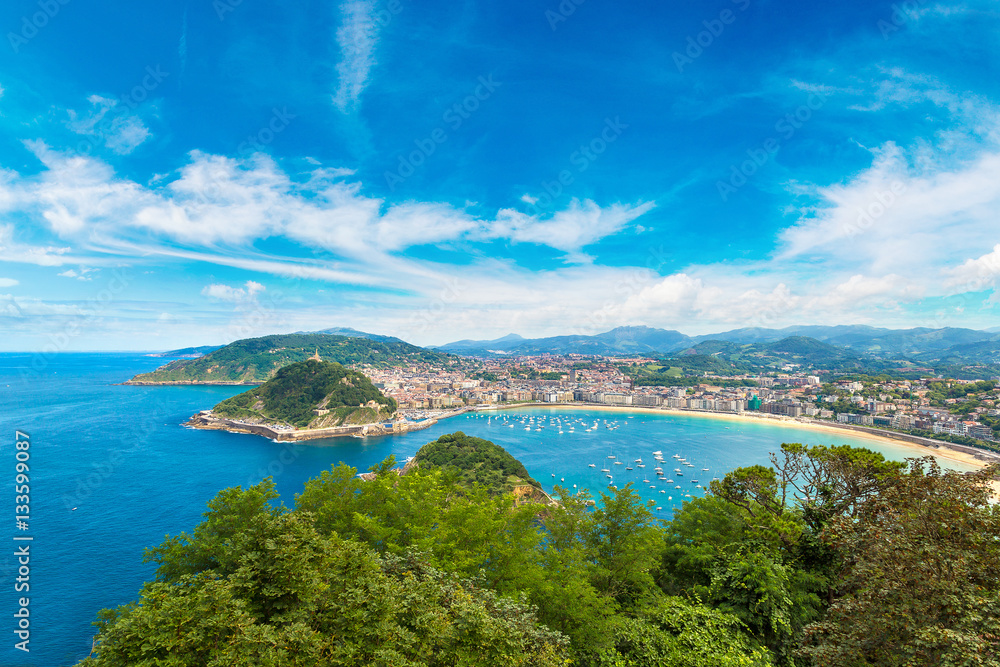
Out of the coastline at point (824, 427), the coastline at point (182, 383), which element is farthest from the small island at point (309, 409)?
the coastline at point (182, 383)

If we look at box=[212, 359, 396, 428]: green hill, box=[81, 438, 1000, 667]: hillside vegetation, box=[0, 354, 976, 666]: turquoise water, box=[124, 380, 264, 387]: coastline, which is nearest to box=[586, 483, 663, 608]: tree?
box=[81, 438, 1000, 667]: hillside vegetation

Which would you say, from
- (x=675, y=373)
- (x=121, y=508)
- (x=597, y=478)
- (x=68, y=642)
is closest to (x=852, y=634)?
(x=68, y=642)

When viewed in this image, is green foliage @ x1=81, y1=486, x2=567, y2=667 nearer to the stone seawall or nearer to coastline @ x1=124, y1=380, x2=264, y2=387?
the stone seawall

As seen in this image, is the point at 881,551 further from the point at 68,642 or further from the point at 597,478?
the point at 597,478

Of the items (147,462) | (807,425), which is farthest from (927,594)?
(807,425)

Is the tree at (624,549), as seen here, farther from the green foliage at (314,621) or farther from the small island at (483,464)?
the small island at (483,464)

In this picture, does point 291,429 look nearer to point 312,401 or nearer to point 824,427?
point 312,401
